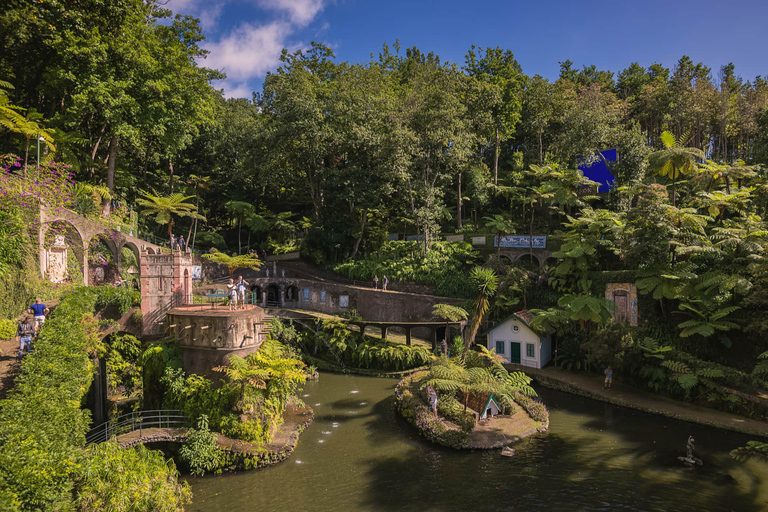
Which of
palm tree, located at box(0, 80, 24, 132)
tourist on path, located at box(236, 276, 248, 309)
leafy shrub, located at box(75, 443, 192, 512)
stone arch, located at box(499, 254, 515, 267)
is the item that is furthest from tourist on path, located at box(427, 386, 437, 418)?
palm tree, located at box(0, 80, 24, 132)

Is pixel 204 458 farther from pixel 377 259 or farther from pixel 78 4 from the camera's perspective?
pixel 377 259

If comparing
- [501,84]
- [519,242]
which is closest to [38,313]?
[519,242]

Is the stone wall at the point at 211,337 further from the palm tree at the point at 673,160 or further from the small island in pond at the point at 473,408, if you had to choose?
the palm tree at the point at 673,160

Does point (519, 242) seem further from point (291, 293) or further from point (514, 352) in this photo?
point (291, 293)

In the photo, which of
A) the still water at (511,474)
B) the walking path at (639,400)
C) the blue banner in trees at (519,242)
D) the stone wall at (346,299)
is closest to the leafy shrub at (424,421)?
the still water at (511,474)

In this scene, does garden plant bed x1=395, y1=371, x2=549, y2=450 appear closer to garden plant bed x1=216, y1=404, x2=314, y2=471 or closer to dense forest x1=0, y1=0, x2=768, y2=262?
garden plant bed x1=216, y1=404, x2=314, y2=471
